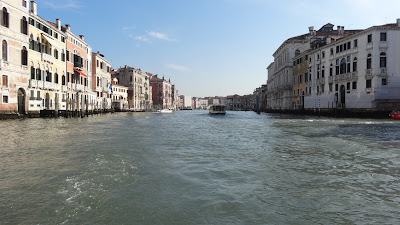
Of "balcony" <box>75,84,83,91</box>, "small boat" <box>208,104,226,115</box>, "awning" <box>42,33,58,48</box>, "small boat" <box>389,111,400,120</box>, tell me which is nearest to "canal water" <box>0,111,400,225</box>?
"small boat" <box>389,111,400,120</box>

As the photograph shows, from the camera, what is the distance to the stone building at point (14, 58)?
71.1 ft

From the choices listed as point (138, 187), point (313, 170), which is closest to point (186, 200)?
point (138, 187)

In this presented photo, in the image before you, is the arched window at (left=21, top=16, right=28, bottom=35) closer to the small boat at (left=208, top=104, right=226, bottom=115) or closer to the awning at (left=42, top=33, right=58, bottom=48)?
the awning at (left=42, top=33, right=58, bottom=48)

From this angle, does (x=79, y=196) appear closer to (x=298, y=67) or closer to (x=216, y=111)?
(x=298, y=67)

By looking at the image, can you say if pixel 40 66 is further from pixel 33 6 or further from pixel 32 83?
pixel 33 6

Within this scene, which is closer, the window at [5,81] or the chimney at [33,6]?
the window at [5,81]

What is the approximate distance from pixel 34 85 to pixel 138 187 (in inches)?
1003

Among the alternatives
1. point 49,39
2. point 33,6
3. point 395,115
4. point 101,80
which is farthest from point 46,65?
point 395,115

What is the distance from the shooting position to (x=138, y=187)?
15.7 ft

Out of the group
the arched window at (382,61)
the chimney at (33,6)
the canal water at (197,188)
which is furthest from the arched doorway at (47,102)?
the arched window at (382,61)

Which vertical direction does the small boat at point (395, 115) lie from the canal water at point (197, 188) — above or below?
above

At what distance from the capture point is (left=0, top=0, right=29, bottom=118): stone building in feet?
71.1

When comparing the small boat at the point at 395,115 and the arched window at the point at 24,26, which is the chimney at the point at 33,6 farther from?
the small boat at the point at 395,115

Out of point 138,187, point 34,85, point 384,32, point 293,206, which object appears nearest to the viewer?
point 293,206
